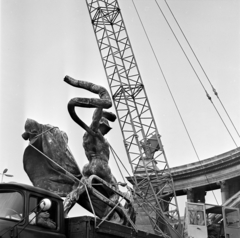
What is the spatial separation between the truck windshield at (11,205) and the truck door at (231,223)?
14301 mm

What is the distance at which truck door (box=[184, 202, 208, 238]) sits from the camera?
21375mm

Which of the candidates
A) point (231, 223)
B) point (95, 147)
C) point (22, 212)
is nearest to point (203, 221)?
point (231, 223)

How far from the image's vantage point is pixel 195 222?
70.7 ft

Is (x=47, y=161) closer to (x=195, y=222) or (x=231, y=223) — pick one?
(x=195, y=222)

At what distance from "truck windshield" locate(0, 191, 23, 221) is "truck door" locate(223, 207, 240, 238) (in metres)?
14.3

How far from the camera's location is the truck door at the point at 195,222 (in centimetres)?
2138

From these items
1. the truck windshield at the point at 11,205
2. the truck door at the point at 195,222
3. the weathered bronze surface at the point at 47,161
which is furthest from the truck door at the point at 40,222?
the truck door at the point at 195,222

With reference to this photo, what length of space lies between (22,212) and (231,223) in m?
15.1

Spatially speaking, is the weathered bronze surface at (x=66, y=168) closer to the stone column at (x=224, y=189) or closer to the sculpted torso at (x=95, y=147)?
the sculpted torso at (x=95, y=147)

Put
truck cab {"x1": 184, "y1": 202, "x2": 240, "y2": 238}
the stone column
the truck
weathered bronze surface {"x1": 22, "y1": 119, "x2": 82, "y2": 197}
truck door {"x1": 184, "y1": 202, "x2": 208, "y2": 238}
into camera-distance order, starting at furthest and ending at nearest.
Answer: the stone column → truck door {"x1": 184, "y1": 202, "x2": 208, "y2": 238} → truck cab {"x1": 184, "y1": 202, "x2": 240, "y2": 238} → weathered bronze surface {"x1": 22, "y1": 119, "x2": 82, "y2": 197} → the truck

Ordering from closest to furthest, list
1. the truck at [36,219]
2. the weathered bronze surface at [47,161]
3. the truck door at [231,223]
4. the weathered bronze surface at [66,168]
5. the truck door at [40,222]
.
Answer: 1. the truck at [36,219]
2. the truck door at [40,222]
3. the weathered bronze surface at [66,168]
4. the weathered bronze surface at [47,161]
5. the truck door at [231,223]

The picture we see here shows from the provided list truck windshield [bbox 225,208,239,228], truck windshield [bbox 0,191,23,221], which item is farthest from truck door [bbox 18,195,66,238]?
truck windshield [bbox 225,208,239,228]

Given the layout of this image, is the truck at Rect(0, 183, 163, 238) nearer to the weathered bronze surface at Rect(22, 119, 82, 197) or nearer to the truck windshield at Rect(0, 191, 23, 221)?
the truck windshield at Rect(0, 191, 23, 221)

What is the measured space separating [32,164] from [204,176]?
107 ft
